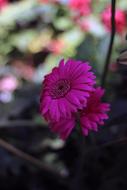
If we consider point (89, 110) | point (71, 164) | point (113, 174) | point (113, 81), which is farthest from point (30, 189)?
point (89, 110)

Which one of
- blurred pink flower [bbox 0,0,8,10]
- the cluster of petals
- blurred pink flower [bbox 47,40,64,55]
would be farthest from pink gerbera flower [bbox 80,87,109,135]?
blurred pink flower [bbox 0,0,8,10]

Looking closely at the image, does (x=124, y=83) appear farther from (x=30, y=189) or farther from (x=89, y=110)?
(x=89, y=110)

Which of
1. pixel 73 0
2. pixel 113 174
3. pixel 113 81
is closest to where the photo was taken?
pixel 113 174

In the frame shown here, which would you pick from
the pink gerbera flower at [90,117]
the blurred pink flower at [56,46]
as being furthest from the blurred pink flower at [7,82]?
the pink gerbera flower at [90,117]

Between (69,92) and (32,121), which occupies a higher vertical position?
(69,92)

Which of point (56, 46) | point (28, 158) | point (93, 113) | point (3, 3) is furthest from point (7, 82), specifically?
point (93, 113)

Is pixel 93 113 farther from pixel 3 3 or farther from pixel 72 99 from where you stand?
pixel 3 3

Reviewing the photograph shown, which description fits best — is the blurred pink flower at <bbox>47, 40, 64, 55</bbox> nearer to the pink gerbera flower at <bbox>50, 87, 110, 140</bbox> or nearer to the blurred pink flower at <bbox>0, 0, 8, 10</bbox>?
the blurred pink flower at <bbox>0, 0, 8, 10</bbox>
